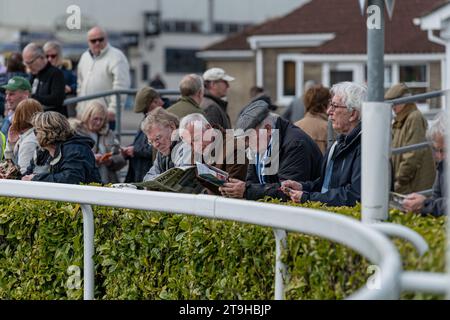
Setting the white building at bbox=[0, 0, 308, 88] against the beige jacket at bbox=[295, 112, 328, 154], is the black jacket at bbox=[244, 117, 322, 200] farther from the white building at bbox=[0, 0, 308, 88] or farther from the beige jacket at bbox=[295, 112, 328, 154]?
the white building at bbox=[0, 0, 308, 88]

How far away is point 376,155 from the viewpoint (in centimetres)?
504

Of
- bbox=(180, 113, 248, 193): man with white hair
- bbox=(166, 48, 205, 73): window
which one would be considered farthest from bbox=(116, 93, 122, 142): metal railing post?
bbox=(166, 48, 205, 73): window

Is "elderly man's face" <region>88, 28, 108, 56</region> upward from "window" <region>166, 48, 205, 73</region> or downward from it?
downward

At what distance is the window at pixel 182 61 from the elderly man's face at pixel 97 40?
48316 mm

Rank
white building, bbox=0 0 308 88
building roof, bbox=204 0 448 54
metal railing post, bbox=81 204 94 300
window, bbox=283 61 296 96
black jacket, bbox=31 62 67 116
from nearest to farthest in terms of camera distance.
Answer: metal railing post, bbox=81 204 94 300
black jacket, bbox=31 62 67 116
building roof, bbox=204 0 448 54
window, bbox=283 61 296 96
white building, bbox=0 0 308 88

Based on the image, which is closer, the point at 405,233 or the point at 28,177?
the point at 405,233

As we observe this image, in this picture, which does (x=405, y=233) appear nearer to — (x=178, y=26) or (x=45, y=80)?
(x=45, y=80)

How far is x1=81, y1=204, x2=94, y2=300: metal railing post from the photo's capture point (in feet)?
20.3

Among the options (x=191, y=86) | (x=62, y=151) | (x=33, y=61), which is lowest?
(x=62, y=151)

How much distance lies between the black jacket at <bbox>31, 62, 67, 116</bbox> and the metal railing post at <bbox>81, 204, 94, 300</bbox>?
5693mm

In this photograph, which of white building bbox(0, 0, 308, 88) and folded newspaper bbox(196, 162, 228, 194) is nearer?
A: folded newspaper bbox(196, 162, 228, 194)

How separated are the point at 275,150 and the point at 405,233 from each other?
3.20 metres

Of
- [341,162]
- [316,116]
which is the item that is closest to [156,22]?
[316,116]

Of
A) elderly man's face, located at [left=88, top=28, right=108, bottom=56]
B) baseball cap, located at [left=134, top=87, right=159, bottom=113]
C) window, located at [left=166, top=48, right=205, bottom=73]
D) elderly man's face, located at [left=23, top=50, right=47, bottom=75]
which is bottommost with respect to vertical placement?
baseball cap, located at [left=134, top=87, right=159, bottom=113]
